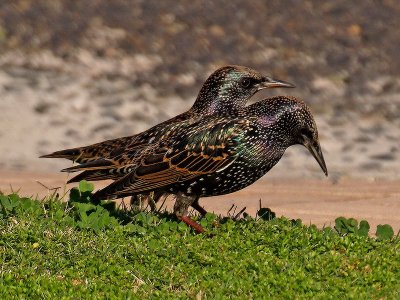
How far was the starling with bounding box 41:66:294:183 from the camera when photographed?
33.8 ft

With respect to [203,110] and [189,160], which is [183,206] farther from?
[203,110]

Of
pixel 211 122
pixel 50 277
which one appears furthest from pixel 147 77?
pixel 50 277

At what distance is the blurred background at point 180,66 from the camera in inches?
568

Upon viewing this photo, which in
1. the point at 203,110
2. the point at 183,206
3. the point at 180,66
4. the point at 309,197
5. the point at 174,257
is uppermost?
the point at 180,66

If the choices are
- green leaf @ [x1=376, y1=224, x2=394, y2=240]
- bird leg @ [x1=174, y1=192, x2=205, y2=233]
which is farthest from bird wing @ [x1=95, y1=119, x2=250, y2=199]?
green leaf @ [x1=376, y1=224, x2=394, y2=240]

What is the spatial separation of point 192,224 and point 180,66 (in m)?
6.61

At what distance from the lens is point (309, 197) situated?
12578 millimetres

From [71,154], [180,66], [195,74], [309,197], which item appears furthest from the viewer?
[180,66]

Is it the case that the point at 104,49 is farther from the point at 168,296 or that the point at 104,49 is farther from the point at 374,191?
the point at 168,296

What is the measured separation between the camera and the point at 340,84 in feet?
52.3

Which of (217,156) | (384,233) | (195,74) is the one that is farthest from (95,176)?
(195,74)

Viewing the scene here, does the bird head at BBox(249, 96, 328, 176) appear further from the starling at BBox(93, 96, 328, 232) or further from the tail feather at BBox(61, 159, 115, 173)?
the tail feather at BBox(61, 159, 115, 173)

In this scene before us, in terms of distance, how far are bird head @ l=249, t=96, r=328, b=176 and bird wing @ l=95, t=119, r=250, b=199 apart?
0.18m

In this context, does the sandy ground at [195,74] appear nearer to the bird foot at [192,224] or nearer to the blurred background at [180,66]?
the blurred background at [180,66]
